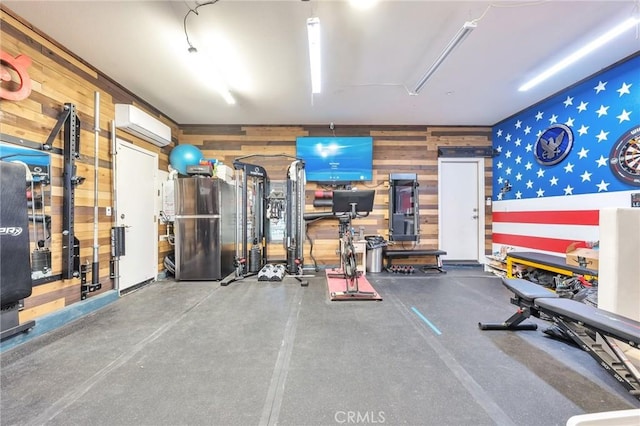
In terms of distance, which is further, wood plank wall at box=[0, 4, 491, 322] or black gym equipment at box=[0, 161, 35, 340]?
wood plank wall at box=[0, 4, 491, 322]

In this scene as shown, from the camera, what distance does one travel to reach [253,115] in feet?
16.2

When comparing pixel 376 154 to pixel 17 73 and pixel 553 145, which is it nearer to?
pixel 553 145

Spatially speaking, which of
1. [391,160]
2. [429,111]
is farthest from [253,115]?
[429,111]

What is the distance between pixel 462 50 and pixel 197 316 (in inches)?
181

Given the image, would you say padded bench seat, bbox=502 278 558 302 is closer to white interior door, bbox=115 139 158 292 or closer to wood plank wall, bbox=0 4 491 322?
wood plank wall, bbox=0 4 491 322

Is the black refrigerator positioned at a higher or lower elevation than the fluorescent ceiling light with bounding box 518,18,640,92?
lower

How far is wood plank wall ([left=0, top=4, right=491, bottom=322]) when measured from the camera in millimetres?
2568

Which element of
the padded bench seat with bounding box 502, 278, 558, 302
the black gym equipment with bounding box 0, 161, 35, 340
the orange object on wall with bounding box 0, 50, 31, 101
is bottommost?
the padded bench seat with bounding box 502, 278, 558, 302

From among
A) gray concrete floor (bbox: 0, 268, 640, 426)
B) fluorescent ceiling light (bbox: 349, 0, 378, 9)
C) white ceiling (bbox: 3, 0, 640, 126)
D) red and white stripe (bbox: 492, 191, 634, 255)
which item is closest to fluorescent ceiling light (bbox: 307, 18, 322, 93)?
white ceiling (bbox: 3, 0, 640, 126)

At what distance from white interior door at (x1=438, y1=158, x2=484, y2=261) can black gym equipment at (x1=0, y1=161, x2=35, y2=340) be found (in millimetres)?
6330

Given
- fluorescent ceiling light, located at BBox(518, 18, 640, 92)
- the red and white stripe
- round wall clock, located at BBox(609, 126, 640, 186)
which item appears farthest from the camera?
the red and white stripe

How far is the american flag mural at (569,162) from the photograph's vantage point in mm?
3229

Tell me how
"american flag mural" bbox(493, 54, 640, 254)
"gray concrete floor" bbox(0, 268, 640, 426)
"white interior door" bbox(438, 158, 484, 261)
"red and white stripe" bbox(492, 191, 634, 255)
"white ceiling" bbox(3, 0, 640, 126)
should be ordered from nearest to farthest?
"gray concrete floor" bbox(0, 268, 640, 426) < "white ceiling" bbox(3, 0, 640, 126) < "american flag mural" bbox(493, 54, 640, 254) < "red and white stripe" bbox(492, 191, 634, 255) < "white interior door" bbox(438, 158, 484, 261)

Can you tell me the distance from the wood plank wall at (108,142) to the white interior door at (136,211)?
16 centimetres
